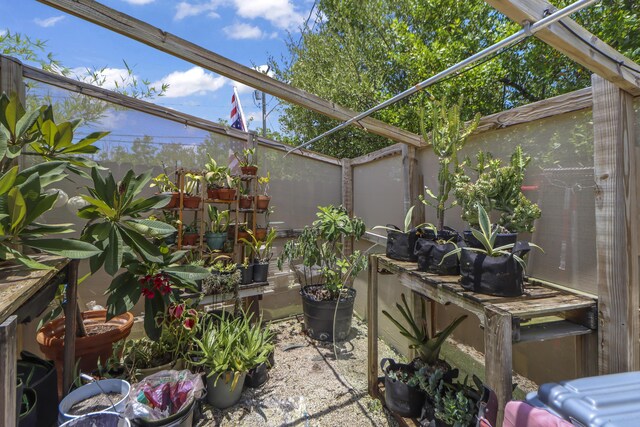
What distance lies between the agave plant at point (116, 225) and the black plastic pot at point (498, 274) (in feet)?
5.13

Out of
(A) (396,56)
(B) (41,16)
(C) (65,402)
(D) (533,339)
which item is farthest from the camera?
(A) (396,56)

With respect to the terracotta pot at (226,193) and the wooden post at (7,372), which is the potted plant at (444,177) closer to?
the wooden post at (7,372)

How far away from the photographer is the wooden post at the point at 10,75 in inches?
74.5

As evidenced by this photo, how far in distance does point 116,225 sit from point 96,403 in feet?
2.79

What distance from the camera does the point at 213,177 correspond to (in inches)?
105

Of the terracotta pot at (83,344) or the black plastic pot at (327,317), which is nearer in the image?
the terracotta pot at (83,344)

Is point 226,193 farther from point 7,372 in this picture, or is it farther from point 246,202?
point 7,372

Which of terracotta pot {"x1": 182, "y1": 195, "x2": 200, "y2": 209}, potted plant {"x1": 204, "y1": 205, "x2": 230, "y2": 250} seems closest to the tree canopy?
potted plant {"x1": 204, "y1": 205, "x2": 230, "y2": 250}

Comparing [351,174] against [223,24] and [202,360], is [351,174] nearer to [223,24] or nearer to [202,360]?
[223,24]

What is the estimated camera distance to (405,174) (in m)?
2.40

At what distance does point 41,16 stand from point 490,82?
16.6 feet

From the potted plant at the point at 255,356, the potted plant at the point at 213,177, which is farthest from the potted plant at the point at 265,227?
the potted plant at the point at 255,356

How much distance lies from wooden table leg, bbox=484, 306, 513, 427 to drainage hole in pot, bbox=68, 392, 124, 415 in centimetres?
154

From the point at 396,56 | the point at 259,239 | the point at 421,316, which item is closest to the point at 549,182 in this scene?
the point at 421,316
